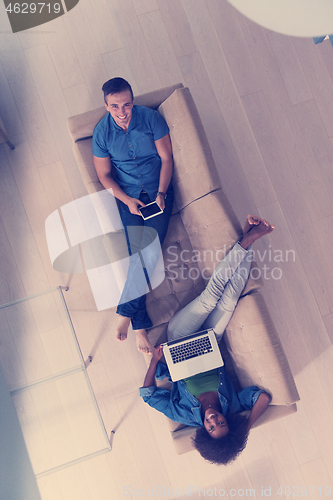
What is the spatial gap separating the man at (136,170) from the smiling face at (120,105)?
1.5 inches

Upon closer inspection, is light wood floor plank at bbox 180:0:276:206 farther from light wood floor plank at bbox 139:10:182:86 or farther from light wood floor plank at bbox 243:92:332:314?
light wood floor plank at bbox 139:10:182:86

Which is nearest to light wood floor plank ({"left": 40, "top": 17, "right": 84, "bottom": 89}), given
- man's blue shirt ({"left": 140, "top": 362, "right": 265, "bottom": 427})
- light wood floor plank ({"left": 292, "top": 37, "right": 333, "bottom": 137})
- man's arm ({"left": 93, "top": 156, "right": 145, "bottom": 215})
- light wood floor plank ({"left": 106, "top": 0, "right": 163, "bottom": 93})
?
light wood floor plank ({"left": 106, "top": 0, "right": 163, "bottom": 93})

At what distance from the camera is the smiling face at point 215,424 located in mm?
1728

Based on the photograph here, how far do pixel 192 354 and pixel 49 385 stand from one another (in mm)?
946

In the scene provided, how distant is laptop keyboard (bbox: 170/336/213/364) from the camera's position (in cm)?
182

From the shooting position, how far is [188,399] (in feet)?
6.00

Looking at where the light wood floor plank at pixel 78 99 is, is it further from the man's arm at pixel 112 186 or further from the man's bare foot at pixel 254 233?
the man's bare foot at pixel 254 233

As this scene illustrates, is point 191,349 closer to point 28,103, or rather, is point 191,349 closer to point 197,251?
point 197,251

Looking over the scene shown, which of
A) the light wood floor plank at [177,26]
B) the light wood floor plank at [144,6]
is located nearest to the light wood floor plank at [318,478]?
the light wood floor plank at [177,26]

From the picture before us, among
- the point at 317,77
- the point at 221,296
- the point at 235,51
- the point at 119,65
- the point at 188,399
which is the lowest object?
the point at 188,399

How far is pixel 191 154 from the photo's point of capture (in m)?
1.85

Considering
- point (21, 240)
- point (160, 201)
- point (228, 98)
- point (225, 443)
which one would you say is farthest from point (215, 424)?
point (228, 98)

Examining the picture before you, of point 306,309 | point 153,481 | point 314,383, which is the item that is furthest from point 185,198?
point 153,481

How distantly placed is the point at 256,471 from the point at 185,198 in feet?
6.40
